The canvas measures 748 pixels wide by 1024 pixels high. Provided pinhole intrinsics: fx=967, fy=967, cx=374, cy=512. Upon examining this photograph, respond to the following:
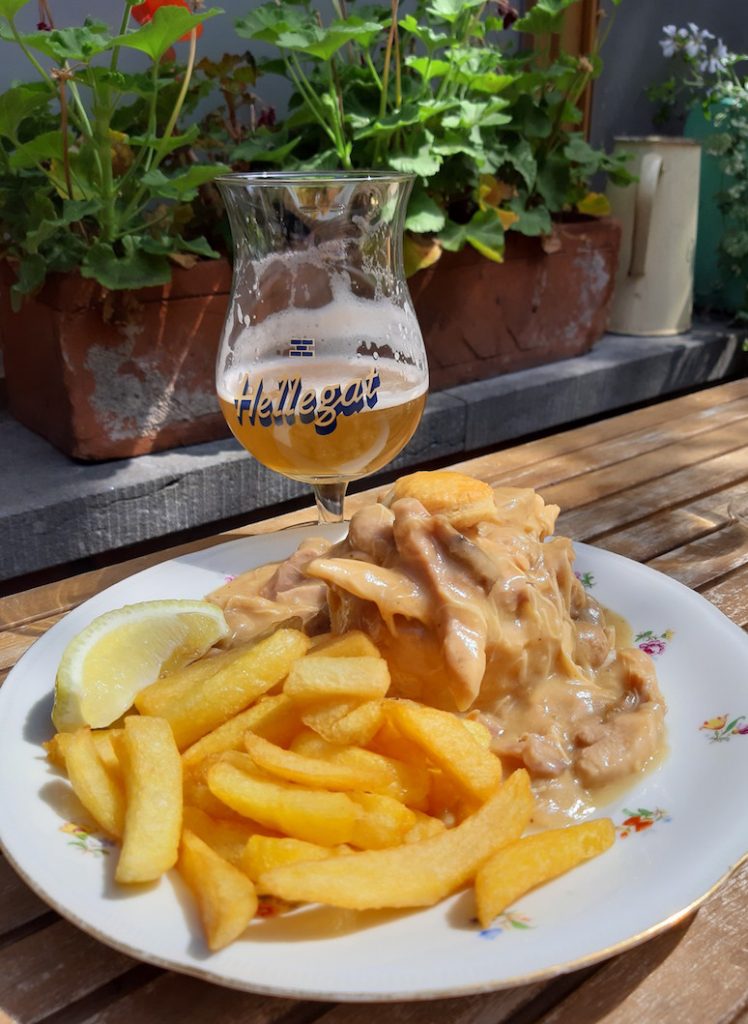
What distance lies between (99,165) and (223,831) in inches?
89.7

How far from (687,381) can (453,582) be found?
3.83m

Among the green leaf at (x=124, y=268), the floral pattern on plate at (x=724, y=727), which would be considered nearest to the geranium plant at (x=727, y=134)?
the green leaf at (x=124, y=268)

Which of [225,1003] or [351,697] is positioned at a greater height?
[351,697]

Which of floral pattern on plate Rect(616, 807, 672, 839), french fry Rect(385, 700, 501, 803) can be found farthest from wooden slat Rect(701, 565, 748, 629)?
french fry Rect(385, 700, 501, 803)

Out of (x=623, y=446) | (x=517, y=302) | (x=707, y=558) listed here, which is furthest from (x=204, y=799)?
(x=517, y=302)

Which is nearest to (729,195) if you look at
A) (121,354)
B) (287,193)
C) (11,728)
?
(121,354)

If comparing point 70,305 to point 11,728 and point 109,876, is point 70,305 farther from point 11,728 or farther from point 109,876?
point 109,876

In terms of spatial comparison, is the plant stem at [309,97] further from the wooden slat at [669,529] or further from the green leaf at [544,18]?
the wooden slat at [669,529]

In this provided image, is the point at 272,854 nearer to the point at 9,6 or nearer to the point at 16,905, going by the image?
the point at 16,905

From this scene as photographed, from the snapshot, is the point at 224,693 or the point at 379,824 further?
the point at 224,693

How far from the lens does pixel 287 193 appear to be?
1.50m

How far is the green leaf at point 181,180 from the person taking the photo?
272 centimetres

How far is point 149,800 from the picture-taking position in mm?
979

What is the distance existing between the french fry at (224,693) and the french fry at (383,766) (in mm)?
95
